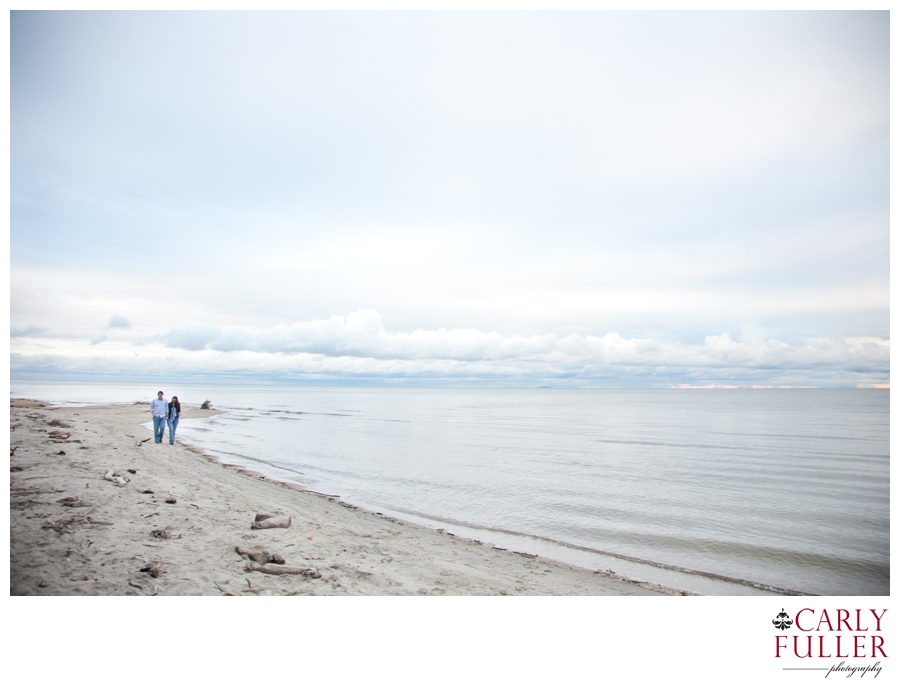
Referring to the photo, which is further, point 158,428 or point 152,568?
point 158,428

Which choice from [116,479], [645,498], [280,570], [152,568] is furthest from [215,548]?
[645,498]

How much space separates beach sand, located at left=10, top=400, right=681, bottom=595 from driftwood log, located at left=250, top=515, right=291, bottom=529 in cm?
23

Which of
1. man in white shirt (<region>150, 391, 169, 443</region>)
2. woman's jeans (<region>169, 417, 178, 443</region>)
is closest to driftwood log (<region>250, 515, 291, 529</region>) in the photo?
man in white shirt (<region>150, 391, 169, 443</region>)

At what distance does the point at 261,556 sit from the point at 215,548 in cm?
114

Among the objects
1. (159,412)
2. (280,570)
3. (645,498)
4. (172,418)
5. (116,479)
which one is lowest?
(645,498)

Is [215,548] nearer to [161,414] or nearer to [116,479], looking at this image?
[116,479]

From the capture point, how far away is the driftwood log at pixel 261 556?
313 inches

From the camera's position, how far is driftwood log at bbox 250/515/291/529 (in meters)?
10.5

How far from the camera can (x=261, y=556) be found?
8.08 meters
